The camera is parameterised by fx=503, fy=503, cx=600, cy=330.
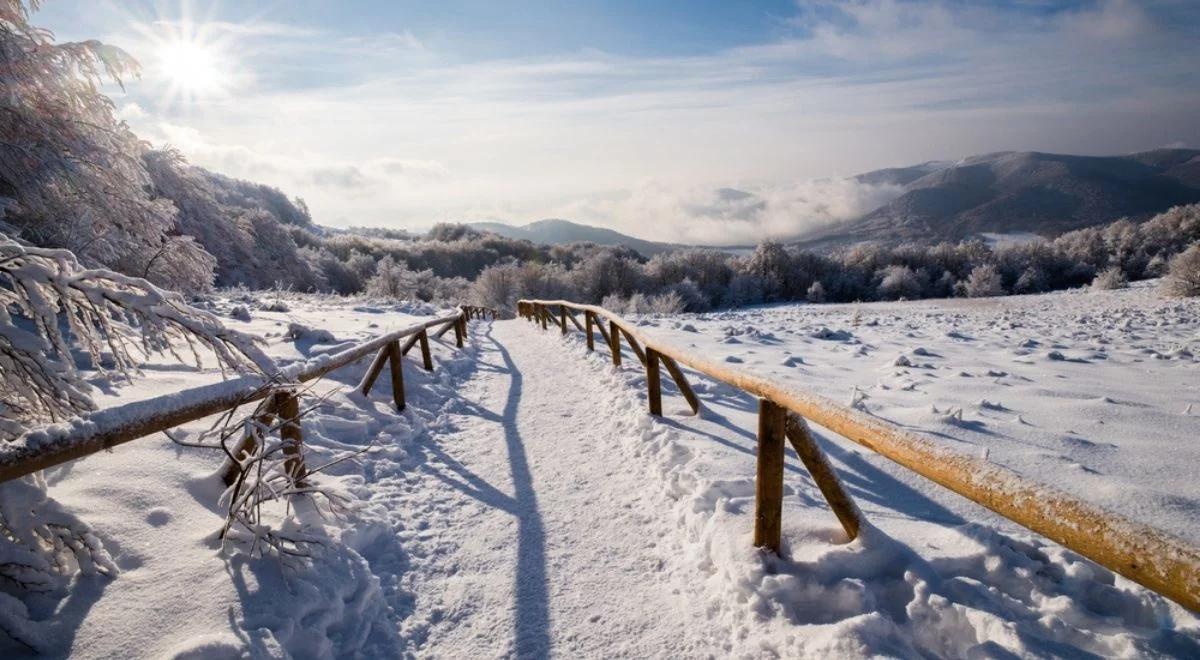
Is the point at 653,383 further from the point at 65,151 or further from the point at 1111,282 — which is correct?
the point at 1111,282

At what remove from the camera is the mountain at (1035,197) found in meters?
142

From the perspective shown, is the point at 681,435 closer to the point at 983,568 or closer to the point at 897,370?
the point at 983,568

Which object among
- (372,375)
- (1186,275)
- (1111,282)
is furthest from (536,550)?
(1111,282)

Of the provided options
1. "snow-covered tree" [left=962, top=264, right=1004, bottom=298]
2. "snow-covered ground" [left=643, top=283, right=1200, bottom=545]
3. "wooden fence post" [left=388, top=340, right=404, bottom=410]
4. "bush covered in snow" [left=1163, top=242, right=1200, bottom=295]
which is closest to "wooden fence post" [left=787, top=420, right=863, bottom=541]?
"snow-covered ground" [left=643, top=283, right=1200, bottom=545]

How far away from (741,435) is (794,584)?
7.30ft

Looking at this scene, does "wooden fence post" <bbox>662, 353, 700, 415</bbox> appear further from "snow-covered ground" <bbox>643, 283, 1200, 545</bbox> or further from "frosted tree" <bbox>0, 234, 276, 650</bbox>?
"frosted tree" <bbox>0, 234, 276, 650</bbox>

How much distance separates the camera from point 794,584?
2.43m

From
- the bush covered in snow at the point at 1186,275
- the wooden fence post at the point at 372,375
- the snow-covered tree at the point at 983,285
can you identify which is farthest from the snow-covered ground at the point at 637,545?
the snow-covered tree at the point at 983,285

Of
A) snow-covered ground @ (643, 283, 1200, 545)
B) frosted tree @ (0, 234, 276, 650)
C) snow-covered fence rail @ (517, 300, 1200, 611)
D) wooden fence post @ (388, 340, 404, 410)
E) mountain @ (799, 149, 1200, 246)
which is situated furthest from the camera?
mountain @ (799, 149, 1200, 246)

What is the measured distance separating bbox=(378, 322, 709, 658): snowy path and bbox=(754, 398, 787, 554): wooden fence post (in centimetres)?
58

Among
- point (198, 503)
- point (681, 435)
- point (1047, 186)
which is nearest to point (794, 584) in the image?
point (681, 435)

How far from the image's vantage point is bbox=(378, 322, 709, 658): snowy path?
2.47 metres

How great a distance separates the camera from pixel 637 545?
3207 millimetres

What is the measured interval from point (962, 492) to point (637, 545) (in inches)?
83.4
